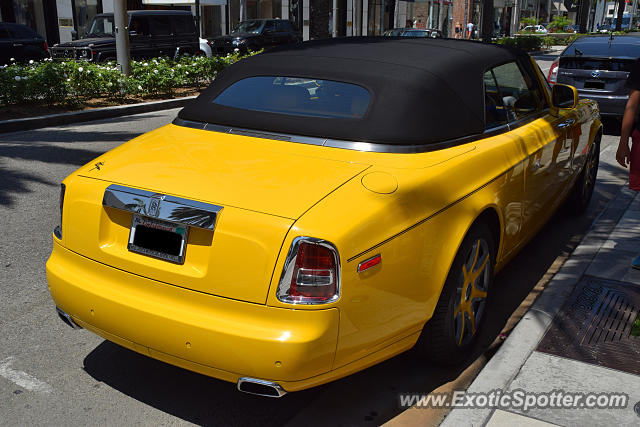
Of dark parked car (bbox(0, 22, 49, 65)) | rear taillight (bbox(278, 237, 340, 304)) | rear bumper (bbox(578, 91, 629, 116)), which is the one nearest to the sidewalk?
rear taillight (bbox(278, 237, 340, 304))

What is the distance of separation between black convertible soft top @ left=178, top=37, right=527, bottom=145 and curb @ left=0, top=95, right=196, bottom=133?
312 inches

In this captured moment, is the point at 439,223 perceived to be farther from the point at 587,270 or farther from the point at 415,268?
the point at 587,270

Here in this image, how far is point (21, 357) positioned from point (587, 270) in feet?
12.9

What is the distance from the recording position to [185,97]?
15.4 m

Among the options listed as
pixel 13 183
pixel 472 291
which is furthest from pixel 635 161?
pixel 13 183

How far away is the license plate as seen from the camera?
2975 mm

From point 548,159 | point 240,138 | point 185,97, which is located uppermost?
point 240,138

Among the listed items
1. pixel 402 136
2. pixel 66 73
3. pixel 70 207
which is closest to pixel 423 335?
pixel 402 136

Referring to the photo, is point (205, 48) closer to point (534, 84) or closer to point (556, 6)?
point (534, 84)

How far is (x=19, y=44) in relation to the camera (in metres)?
18.7

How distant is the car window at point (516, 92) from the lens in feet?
14.7

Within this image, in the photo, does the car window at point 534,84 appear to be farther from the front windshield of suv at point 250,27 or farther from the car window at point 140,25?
the front windshield of suv at point 250,27

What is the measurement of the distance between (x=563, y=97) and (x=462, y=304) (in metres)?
2.57

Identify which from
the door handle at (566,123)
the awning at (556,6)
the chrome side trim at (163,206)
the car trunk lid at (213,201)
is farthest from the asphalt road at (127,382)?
the awning at (556,6)
